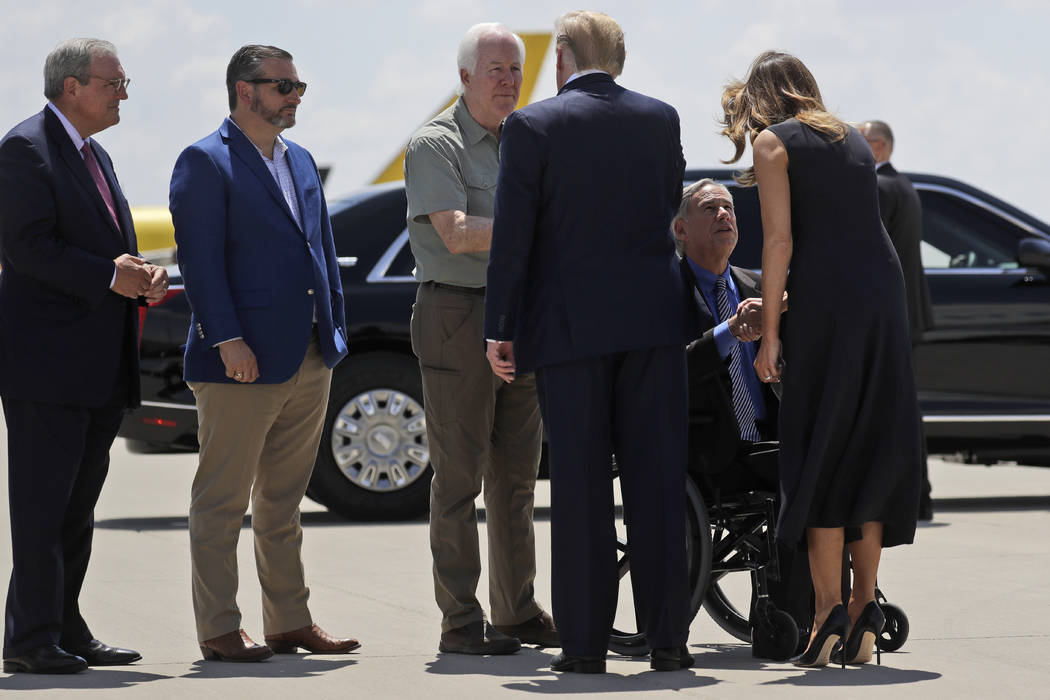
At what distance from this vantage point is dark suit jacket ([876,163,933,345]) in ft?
29.9

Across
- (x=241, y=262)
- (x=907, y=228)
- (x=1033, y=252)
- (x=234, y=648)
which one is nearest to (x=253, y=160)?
(x=241, y=262)

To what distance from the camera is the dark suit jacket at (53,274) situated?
209 inches

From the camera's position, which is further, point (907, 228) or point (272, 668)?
point (907, 228)

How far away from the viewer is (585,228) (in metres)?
5.22

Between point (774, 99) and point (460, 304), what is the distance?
1.20m

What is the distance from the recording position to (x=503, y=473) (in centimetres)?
601

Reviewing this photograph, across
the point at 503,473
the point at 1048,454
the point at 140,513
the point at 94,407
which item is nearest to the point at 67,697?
the point at 94,407

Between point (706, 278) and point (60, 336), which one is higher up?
point (706, 278)

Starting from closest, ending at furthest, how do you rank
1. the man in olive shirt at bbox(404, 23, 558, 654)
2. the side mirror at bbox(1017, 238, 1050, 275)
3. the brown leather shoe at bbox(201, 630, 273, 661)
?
the brown leather shoe at bbox(201, 630, 273, 661)
the man in olive shirt at bbox(404, 23, 558, 654)
the side mirror at bbox(1017, 238, 1050, 275)

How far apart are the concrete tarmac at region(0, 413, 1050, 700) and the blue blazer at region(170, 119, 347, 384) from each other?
38.1 inches

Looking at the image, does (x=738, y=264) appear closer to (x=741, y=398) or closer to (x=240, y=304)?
(x=741, y=398)

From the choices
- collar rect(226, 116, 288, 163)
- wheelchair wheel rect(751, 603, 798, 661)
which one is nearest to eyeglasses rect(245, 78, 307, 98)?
collar rect(226, 116, 288, 163)

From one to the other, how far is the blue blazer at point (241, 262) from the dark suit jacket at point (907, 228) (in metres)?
4.24

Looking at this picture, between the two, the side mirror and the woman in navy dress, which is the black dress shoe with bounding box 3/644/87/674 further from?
the side mirror
